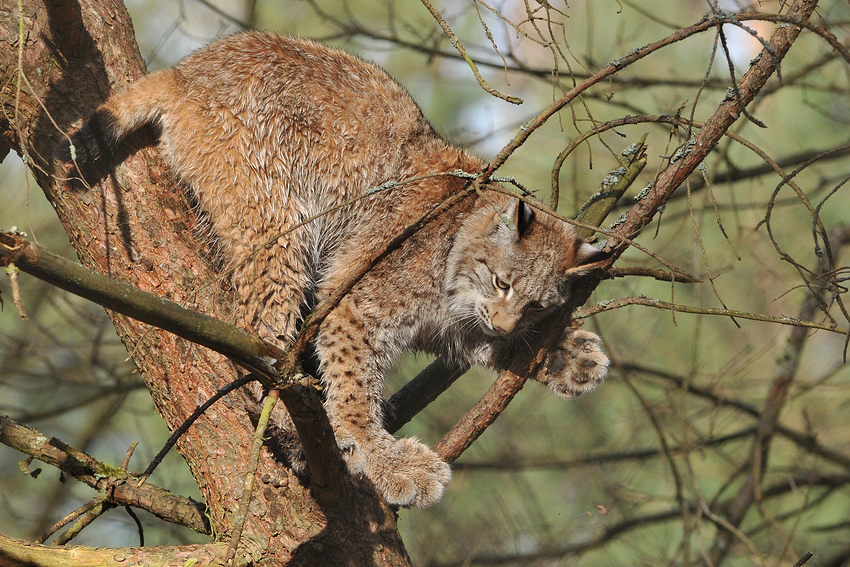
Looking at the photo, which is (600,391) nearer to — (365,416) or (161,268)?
(365,416)

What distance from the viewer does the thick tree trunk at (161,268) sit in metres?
2.42

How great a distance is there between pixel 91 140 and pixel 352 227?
42.9 inches

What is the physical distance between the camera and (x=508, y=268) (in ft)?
10.7

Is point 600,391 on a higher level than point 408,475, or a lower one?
higher

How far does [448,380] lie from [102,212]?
5.55 ft

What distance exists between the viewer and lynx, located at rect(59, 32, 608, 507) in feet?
9.10

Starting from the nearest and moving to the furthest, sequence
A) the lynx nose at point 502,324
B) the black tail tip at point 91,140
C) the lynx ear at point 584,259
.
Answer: the black tail tip at point 91,140 < the lynx ear at point 584,259 < the lynx nose at point 502,324

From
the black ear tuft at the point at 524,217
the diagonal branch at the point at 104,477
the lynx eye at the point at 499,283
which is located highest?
the black ear tuft at the point at 524,217

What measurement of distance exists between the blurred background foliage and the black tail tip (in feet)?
4.42

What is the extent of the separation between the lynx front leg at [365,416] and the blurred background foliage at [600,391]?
3.32 ft

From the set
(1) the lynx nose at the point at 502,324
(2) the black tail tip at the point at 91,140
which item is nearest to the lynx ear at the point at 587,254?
(1) the lynx nose at the point at 502,324

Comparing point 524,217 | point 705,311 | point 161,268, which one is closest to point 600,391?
point 524,217

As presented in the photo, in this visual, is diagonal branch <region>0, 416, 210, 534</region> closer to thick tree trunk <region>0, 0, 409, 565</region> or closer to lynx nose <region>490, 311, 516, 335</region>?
thick tree trunk <region>0, 0, 409, 565</region>

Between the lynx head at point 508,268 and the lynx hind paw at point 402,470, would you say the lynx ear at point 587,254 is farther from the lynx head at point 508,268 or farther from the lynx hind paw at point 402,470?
the lynx hind paw at point 402,470
